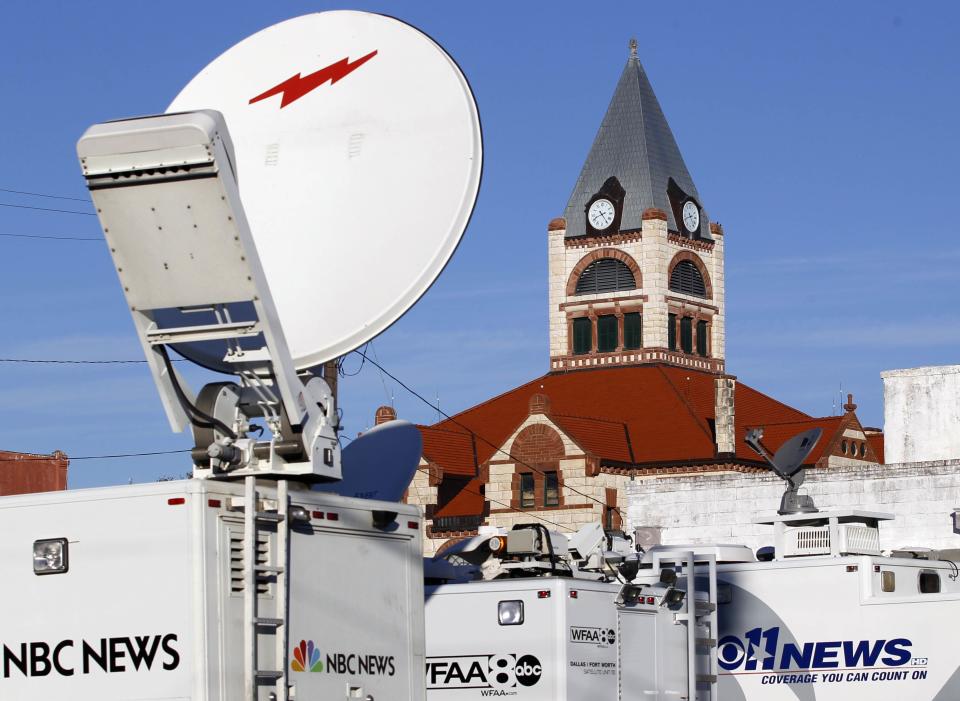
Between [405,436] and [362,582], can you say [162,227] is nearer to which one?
[362,582]

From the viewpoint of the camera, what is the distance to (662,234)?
318 ft

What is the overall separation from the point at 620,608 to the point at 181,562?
538cm

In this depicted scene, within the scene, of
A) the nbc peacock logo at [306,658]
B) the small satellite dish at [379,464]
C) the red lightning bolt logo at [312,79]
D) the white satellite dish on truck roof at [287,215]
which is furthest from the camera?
the small satellite dish at [379,464]

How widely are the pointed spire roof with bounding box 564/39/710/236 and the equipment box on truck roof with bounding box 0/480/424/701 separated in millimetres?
85947

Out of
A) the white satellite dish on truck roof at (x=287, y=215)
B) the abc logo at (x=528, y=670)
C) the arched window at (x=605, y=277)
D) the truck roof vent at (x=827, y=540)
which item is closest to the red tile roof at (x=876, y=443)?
the arched window at (x=605, y=277)

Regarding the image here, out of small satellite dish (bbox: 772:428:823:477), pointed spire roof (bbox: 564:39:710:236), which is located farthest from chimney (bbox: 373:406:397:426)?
small satellite dish (bbox: 772:428:823:477)

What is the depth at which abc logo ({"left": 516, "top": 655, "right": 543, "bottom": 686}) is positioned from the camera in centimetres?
1518

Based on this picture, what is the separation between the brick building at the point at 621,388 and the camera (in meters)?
73.6

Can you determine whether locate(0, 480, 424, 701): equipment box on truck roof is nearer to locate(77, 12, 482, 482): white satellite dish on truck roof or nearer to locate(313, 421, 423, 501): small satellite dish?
locate(77, 12, 482, 482): white satellite dish on truck roof

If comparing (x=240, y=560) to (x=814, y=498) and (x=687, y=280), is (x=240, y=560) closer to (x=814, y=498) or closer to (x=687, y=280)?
(x=814, y=498)

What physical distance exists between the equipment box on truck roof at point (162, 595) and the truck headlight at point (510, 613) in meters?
2.82

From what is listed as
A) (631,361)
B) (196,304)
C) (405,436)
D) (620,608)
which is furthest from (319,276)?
(631,361)

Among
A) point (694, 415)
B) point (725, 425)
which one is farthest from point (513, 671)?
point (694, 415)

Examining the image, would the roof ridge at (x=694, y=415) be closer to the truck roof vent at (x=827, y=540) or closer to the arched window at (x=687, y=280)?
the arched window at (x=687, y=280)
